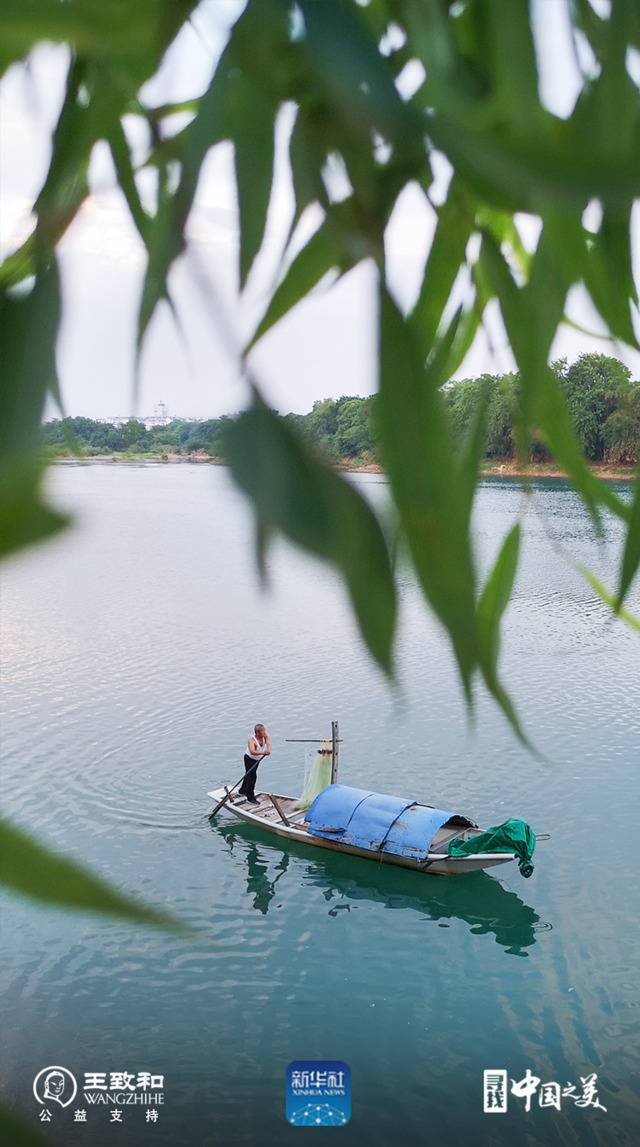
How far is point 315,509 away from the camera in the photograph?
A: 0.14 m

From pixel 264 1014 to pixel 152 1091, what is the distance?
0.55 metres

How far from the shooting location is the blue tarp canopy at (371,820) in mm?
4605

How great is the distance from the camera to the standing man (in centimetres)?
487

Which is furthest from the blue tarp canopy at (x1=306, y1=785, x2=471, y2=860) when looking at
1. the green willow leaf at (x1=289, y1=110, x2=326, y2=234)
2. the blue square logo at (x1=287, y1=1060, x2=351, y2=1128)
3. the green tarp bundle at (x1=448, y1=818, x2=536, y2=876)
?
the green willow leaf at (x1=289, y1=110, x2=326, y2=234)

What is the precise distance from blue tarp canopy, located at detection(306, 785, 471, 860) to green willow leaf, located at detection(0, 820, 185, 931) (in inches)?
182

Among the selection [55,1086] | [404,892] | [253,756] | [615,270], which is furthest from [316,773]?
A: [615,270]

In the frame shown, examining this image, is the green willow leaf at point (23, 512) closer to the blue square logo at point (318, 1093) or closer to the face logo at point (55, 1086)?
the blue square logo at point (318, 1093)

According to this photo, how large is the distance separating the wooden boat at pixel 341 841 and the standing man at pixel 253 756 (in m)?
0.05

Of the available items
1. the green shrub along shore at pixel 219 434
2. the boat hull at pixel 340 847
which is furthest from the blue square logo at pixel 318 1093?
the green shrub along shore at pixel 219 434

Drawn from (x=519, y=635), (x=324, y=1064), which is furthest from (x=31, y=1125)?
(x=519, y=635)

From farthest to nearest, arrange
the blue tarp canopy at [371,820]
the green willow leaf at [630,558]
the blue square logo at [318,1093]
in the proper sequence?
the blue tarp canopy at [371,820] < the blue square logo at [318,1093] < the green willow leaf at [630,558]

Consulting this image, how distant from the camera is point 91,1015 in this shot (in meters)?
4.54

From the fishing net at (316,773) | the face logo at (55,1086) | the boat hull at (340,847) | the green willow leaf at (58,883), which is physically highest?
the green willow leaf at (58,883)

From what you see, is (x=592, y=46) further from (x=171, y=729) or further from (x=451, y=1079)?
(x=171, y=729)
